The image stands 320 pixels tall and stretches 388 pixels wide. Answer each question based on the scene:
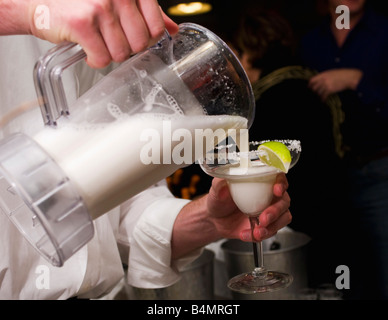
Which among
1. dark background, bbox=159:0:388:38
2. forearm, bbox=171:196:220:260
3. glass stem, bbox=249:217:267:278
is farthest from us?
dark background, bbox=159:0:388:38

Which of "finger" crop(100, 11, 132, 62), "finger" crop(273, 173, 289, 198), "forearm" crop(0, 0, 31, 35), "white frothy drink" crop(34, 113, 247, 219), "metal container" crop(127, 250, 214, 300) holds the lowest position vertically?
"metal container" crop(127, 250, 214, 300)

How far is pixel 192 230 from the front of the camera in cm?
149

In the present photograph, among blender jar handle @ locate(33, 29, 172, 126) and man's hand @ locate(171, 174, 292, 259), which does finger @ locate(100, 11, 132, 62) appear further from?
→ man's hand @ locate(171, 174, 292, 259)

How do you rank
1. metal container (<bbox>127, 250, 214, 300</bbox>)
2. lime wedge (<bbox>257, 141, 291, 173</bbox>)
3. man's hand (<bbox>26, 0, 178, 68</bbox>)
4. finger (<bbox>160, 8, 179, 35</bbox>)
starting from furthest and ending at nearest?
metal container (<bbox>127, 250, 214, 300</bbox>) < lime wedge (<bbox>257, 141, 291, 173</bbox>) < finger (<bbox>160, 8, 179, 35</bbox>) < man's hand (<bbox>26, 0, 178, 68</bbox>)

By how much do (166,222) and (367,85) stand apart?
1849mm

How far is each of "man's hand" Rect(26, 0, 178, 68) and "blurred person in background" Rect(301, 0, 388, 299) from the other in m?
2.06

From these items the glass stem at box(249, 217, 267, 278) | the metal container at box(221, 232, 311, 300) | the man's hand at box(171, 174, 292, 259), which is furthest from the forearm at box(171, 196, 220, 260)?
the metal container at box(221, 232, 311, 300)

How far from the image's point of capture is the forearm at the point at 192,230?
4.77 feet

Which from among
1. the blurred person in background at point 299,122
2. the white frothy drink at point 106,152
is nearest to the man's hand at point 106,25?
the white frothy drink at point 106,152

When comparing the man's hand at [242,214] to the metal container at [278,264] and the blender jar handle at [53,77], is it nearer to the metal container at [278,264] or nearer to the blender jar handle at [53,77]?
the blender jar handle at [53,77]

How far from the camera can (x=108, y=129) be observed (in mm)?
873

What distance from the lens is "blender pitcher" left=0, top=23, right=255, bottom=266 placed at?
32.7 inches

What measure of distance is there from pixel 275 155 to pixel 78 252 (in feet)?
1.96

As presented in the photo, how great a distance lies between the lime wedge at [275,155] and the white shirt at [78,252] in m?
0.46
